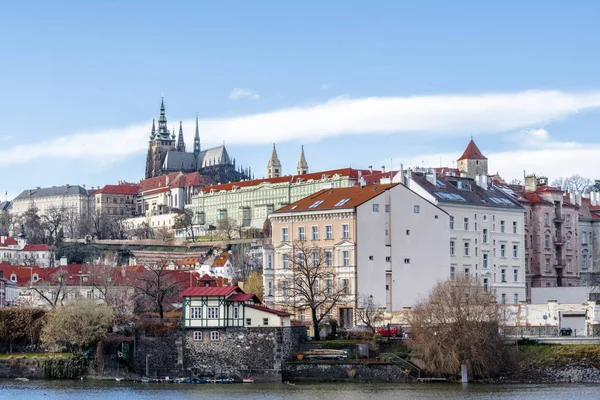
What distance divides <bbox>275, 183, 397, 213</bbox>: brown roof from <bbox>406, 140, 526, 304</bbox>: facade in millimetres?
4783

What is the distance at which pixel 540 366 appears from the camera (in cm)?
6681

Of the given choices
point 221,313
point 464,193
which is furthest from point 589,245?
point 221,313

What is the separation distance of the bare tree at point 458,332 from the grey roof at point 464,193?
22226 millimetres

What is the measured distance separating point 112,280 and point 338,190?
35.2 metres

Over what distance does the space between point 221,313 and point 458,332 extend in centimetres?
1488

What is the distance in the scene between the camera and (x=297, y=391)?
6338 cm

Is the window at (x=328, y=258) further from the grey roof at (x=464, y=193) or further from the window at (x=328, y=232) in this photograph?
the grey roof at (x=464, y=193)

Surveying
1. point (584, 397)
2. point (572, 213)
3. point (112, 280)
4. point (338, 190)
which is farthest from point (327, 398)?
point (112, 280)

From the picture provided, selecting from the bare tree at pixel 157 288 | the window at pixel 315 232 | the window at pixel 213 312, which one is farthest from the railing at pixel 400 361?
the bare tree at pixel 157 288

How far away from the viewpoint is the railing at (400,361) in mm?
67188

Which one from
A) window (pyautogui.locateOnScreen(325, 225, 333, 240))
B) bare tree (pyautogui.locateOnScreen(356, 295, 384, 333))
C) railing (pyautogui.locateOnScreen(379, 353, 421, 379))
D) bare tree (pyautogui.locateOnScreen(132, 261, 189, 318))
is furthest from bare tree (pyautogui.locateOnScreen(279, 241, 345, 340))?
bare tree (pyautogui.locateOnScreen(132, 261, 189, 318))

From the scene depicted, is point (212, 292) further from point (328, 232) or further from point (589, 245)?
point (589, 245)

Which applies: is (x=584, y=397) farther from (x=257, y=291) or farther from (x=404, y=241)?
(x=257, y=291)

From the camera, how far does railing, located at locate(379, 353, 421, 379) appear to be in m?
67.2
